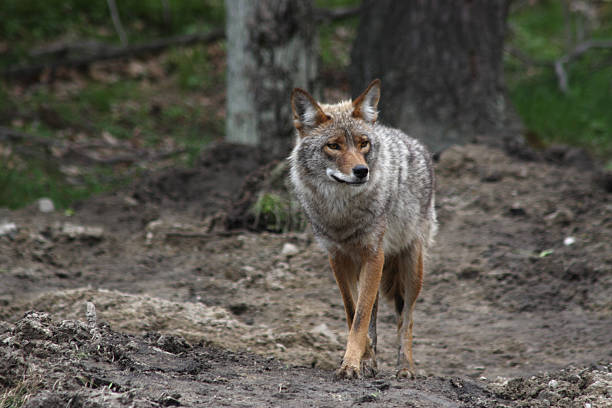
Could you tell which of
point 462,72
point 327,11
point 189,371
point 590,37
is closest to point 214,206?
point 462,72

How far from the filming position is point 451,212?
26.6 ft

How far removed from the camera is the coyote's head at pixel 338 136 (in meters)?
4.85

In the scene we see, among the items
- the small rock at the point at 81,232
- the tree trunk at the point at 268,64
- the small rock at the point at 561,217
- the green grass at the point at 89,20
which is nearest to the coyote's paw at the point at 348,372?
the small rock at the point at 561,217

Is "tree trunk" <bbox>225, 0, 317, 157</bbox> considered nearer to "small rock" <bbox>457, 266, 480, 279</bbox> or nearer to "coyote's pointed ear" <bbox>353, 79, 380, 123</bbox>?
"small rock" <bbox>457, 266, 480, 279</bbox>

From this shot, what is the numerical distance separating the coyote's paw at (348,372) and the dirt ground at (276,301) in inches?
5.1

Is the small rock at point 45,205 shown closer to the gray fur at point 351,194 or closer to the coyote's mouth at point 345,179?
the gray fur at point 351,194

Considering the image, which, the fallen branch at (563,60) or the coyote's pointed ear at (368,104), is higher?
the coyote's pointed ear at (368,104)

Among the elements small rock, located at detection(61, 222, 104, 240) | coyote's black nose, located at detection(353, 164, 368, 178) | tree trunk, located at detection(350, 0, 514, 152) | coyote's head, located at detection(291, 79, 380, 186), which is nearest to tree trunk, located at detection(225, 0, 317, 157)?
tree trunk, located at detection(350, 0, 514, 152)

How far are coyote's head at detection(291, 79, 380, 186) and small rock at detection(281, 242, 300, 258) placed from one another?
2216 millimetres

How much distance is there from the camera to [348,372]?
4.70 meters

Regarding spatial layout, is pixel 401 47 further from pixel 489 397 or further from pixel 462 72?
pixel 489 397

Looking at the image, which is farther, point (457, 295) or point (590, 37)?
point (590, 37)

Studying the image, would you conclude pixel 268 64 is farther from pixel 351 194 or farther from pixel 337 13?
pixel 351 194

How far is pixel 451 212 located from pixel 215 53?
7.42m
